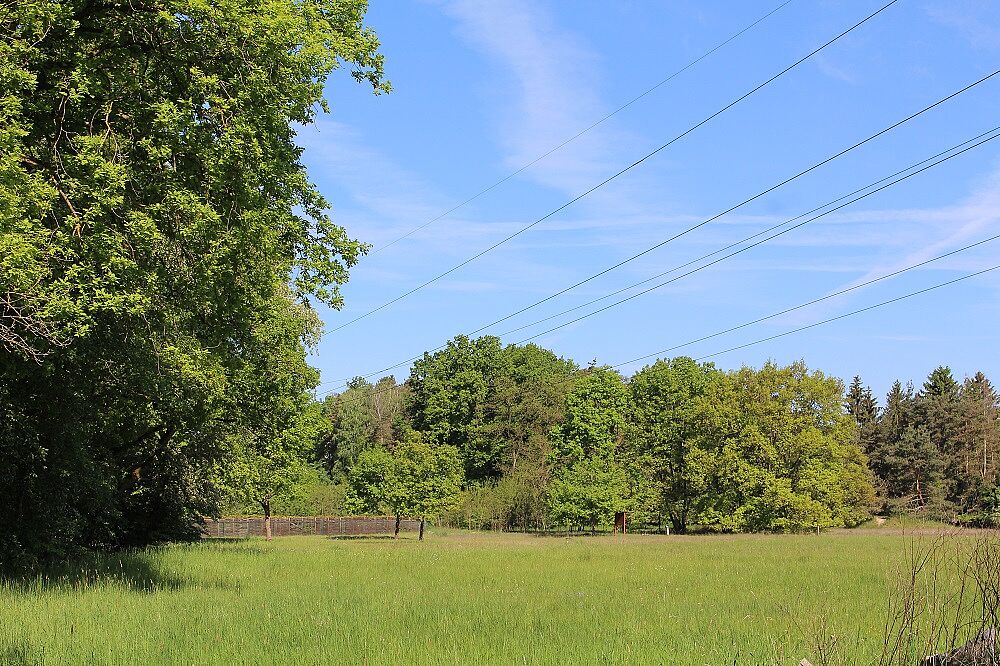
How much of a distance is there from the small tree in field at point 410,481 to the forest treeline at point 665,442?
184 millimetres

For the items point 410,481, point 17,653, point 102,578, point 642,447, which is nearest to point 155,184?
point 17,653

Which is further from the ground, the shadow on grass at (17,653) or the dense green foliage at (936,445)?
the dense green foliage at (936,445)

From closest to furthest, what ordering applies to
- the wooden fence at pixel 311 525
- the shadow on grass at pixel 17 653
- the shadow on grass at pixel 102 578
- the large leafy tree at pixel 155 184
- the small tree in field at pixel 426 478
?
1. the shadow on grass at pixel 17 653
2. the large leafy tree at pixel 155 184
3. the shadow on grass at pixel 102 578
4. the small tree in field at pixel 426 478
5. the wooden fence at pixel 311 525

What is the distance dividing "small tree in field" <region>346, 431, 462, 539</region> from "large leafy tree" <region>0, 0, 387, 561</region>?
40.5 m

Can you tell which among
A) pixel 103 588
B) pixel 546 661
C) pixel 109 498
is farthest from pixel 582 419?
pixel 546 661

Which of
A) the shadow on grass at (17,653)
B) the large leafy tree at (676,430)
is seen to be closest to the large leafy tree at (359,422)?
the large leafy tree at (676,430)

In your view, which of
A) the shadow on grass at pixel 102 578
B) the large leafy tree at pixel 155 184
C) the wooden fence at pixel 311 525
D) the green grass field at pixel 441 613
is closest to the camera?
the green grass field at pixel 441 613

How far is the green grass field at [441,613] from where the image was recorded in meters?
10.7

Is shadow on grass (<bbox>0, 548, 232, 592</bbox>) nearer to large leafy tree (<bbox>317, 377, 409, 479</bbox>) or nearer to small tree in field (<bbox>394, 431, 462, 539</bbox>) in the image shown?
small tree in field (<bbox>394, 431, 462, 539</bbox>)

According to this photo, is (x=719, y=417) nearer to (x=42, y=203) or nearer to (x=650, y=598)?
(x=650, y=598)

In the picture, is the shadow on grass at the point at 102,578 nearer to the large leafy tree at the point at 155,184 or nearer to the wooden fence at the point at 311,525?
the large leafy tree at the point at 155,184

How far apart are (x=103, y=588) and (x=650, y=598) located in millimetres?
11294

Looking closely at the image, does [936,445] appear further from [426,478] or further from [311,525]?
[311,525]

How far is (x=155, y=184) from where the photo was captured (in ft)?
42.6
